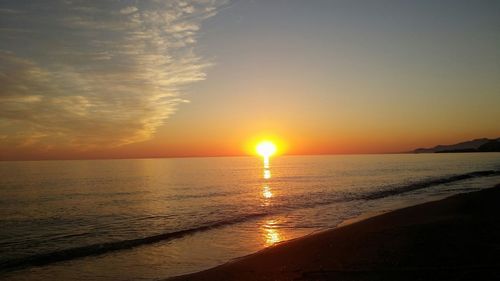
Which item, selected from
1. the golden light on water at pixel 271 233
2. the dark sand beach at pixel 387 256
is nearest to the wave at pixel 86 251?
the golden light on water at pixel 271 233

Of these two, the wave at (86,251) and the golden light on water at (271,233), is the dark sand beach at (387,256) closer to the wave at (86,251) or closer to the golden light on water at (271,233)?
the golden light on water at (271,233)

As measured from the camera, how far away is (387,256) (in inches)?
514

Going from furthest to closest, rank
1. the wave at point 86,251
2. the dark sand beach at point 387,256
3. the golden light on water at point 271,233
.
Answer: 1. the golden light on water at point 271,233
2. the wave at point 86,251
3. the dark sand beach at point 387,256

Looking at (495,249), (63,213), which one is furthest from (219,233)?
(63,213)

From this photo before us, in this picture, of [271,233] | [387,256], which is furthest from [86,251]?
[387,256]

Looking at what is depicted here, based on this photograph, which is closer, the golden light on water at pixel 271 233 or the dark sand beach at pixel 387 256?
the dark sand beach at pixel 387 256

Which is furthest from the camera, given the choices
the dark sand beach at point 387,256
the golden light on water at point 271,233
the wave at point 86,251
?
the golden light on water at point 271,233

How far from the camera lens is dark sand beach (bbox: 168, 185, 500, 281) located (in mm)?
10938

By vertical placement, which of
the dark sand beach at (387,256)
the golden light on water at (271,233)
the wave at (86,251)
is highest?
the dark sand beach at (387,256)

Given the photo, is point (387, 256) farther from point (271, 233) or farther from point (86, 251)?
point (86, 251)

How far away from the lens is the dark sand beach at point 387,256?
10.9 meters

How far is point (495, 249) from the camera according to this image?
12750 mm

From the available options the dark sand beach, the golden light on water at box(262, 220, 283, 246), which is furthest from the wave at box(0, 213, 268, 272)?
the dark sand beach

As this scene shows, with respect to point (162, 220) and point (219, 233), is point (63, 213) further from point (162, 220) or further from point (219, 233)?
point (219, 233)
